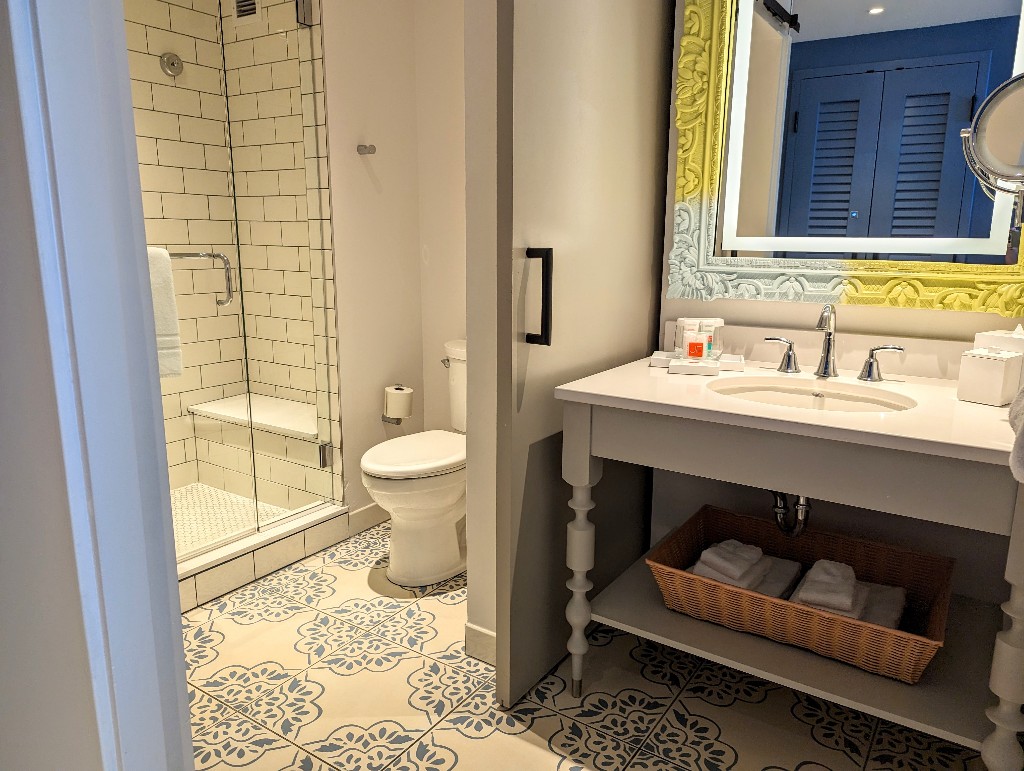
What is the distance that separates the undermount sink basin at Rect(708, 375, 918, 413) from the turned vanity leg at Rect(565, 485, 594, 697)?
1.41 ft

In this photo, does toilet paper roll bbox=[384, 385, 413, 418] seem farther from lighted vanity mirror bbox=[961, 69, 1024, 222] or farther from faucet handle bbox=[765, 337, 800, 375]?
lighted vanity mirror bbox=[961, 69, 1024, 222]

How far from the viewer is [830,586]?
1.70m

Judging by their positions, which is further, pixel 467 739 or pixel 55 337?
pixel 467 739

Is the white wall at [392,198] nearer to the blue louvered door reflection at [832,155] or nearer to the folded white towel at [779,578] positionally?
the blue louvered door reflection at [832,155]

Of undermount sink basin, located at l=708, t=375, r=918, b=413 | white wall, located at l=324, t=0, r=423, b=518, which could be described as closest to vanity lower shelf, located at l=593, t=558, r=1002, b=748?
undermount sink basin, located at l=708, t=375, r=918, b=413

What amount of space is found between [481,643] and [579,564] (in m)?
0.48

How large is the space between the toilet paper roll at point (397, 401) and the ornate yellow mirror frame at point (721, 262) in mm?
1184

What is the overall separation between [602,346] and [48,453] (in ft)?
4.63

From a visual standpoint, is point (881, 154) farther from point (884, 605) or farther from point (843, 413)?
point (884, 605)

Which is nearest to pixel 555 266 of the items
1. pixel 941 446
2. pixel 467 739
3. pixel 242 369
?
pixel 941 446

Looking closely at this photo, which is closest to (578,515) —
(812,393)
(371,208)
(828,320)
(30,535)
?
(812,393)

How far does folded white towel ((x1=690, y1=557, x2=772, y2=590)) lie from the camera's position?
1.78 m

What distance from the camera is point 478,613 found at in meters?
2.05

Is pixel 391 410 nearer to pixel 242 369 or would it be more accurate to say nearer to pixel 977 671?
pixel 242 369
